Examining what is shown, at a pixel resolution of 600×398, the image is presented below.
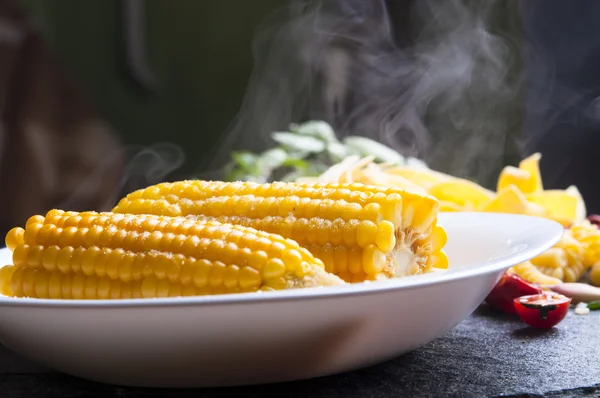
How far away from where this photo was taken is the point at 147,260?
2.19 ft

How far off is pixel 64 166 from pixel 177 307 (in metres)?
2.78

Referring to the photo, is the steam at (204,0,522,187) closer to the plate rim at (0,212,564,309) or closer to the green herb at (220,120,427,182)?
the green herb at (220,120,427,182)

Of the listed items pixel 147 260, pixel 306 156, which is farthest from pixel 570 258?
pixel 306 156

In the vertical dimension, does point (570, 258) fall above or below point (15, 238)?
below

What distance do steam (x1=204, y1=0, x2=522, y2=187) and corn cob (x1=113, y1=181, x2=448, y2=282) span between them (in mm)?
1938

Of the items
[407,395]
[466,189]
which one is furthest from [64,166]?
[407,395]

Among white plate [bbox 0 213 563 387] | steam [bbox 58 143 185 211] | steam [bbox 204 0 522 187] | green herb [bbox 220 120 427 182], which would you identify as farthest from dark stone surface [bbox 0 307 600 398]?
steam [bbox 58 143 185 211]

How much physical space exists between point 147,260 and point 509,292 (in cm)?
50

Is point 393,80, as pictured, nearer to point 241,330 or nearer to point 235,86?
point 235,86

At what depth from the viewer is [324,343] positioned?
0.56 metres

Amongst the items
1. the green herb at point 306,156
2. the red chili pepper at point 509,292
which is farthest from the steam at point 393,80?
the red chili pepper at point 509,292

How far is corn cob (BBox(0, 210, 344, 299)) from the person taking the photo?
63 cm

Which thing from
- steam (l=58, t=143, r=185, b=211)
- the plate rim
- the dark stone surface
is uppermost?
the plate rim

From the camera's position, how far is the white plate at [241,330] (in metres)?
0.52
